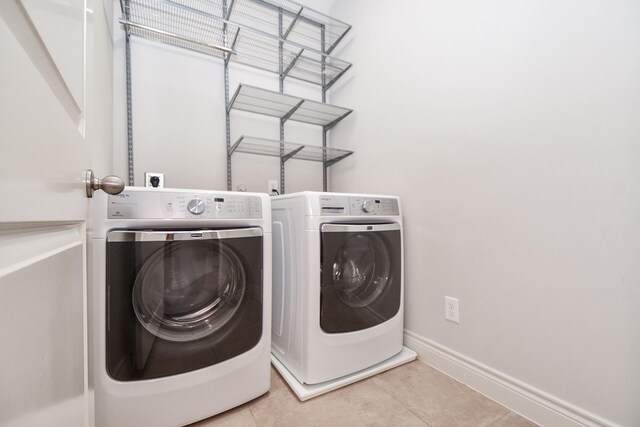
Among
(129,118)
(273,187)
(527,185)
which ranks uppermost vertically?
(129,118)

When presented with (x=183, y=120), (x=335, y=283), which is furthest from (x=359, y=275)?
(x=183, y=120)

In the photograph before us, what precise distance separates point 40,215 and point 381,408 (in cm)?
129

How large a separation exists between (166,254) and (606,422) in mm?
1583

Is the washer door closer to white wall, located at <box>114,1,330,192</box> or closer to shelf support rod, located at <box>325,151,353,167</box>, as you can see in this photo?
white wall, located at <box>114,1,330,192</box>

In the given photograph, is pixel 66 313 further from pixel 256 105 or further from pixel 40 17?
pixel 256 105

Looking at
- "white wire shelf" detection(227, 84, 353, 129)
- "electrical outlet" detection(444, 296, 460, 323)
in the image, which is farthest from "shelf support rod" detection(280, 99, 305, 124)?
"electrical outlet" detection(444, 296, 460, 323)

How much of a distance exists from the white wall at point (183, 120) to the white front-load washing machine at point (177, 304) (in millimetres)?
942

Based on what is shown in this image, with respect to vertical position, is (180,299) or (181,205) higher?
(181,205)

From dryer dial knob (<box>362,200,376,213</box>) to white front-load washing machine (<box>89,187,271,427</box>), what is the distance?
0.50m

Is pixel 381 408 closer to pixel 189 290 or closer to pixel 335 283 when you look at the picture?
pixel 335 283

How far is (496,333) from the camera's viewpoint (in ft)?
3.86

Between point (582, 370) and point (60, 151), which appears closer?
point (60, 151)

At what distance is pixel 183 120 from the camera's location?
1.81 meters

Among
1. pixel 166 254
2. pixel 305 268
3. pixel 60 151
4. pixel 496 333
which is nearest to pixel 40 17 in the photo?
pixel 60 151
